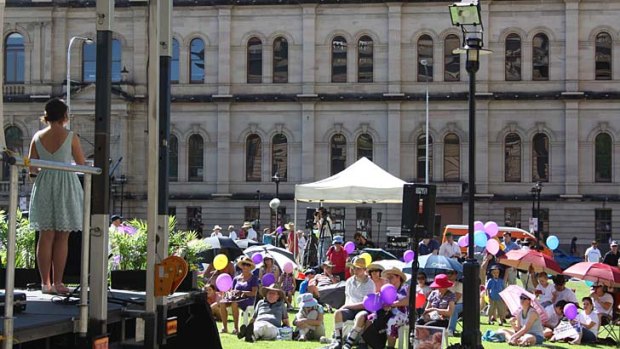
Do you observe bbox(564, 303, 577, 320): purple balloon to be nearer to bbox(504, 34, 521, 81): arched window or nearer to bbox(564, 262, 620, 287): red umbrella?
bbox(564, 262, 620, 287): red umbrella

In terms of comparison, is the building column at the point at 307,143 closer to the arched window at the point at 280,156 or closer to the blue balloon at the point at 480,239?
the arched window at the point at 280,156

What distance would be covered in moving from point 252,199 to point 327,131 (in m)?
5.47

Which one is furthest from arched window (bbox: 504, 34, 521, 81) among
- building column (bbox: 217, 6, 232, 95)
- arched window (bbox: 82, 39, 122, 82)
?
arched window (bbox: 82, 39, 122, 82)

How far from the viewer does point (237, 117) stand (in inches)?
2135

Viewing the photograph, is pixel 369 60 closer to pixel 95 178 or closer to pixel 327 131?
pixel 327 131

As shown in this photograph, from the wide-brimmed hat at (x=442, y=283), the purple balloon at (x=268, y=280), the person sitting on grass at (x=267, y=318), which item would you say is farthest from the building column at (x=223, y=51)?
the wide-brimmed hat at (x=442, y=283)

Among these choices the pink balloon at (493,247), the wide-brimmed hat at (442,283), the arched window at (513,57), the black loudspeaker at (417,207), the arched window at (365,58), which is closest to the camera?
the black loudspeaker at (417,207)

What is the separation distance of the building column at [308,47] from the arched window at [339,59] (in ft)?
3.78

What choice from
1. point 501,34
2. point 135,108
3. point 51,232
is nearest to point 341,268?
point 51,232

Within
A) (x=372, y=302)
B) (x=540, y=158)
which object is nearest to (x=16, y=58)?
(x=540, y=158)

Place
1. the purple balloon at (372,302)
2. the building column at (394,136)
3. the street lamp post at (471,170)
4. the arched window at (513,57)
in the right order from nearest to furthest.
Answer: the street lamp post at (471,170) < the purple balloon at (372,302) < the building column at (394,136) < the arched window at (513,57)

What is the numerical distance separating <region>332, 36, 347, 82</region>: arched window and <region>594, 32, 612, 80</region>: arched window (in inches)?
520

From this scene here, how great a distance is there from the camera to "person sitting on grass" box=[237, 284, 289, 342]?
55.4 feet

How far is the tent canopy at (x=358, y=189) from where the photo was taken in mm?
29578
